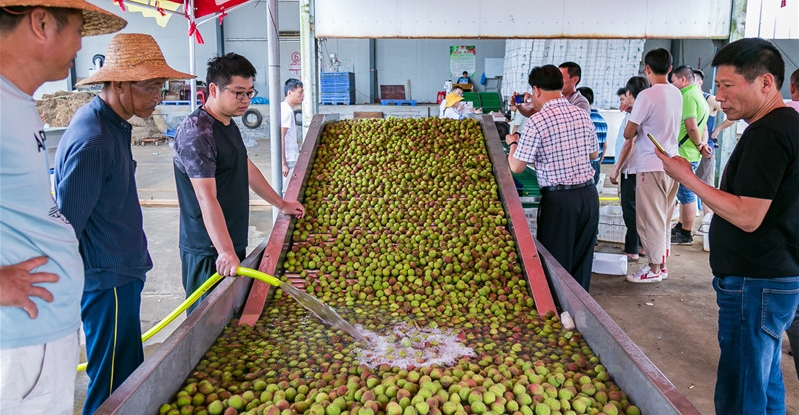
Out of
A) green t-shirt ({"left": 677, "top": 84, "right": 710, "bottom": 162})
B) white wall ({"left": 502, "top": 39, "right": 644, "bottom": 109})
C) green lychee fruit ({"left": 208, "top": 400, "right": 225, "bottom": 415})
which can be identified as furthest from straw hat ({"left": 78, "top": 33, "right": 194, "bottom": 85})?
white wall ({"left": 502, "top": 39, "right": 644, "bottom": 109})

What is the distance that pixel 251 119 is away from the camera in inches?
715

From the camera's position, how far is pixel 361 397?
1.84m

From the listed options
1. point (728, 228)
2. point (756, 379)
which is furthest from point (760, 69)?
point (756, 379)

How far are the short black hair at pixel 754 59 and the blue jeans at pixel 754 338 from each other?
79 cm

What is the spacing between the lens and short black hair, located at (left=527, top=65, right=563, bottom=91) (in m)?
3.66

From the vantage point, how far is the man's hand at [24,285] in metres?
1.27

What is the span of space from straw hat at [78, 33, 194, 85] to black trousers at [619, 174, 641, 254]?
4.14m

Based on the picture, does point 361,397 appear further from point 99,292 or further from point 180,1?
point 180,1

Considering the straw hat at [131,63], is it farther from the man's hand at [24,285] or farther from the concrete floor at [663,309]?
the concrete floor at [663,309]

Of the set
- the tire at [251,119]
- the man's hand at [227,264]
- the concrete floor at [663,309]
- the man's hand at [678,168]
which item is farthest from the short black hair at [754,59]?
the tire at [251,119]

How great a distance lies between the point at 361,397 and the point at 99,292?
116 centimetres

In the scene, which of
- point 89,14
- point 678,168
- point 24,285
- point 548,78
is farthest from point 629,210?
point 24,285

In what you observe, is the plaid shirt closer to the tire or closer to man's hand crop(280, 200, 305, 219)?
man's hand crop(280, 200, 305, 219)

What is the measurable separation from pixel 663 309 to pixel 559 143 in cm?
178
